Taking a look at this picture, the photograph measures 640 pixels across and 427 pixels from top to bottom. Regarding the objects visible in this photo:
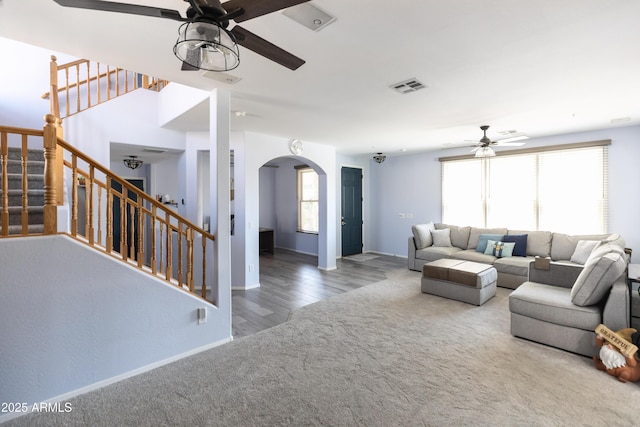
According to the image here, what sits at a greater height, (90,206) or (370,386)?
(90,206)

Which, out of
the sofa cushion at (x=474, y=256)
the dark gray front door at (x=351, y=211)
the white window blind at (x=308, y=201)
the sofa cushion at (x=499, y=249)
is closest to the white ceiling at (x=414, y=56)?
the sofa cushion at (x=499, y=249)

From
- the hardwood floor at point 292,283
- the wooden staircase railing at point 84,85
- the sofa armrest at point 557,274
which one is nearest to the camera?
the sofa armrest at point 557,274

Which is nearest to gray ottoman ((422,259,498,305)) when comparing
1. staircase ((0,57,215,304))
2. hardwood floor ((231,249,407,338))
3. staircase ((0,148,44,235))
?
hardwood floor ((231,249,407,338))

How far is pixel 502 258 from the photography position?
510cm

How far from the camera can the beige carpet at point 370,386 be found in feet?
6.56

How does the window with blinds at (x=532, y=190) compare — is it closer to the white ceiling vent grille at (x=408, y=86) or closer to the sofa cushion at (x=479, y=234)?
the sofa cushion at (x=479, y=234)

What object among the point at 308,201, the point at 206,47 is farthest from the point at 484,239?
the point at 206,47

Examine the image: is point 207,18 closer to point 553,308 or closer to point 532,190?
point 553,308

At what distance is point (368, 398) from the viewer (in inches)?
86.0

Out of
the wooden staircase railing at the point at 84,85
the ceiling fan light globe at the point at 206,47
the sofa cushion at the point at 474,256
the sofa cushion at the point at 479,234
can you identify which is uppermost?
the wooden staircase railing at the point at 84,85

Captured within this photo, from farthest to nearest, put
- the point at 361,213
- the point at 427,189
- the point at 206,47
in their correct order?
the point at 361,213 < the point at 427,189 < the point at 206,47

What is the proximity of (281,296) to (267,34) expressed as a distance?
3539 mm

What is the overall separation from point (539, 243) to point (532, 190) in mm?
1076

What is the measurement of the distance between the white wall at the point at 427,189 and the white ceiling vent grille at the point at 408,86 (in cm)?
390
